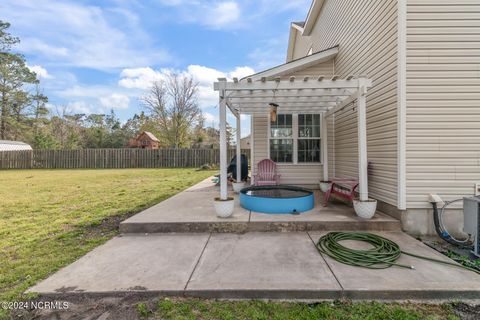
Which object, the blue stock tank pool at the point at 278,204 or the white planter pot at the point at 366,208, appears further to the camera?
Answer: the blue stock tank pool at the point at 278,204

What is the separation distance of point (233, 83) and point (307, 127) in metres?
3.59

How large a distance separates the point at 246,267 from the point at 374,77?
415 centimetres

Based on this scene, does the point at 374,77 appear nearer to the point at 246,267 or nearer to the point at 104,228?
the point at 246,267

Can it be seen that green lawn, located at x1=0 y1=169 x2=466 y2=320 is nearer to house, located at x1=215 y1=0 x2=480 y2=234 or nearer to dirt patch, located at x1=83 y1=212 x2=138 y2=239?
dirt patch, located at x1=83 y1=212 x2=138 y2=239

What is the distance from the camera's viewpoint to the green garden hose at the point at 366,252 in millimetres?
2619

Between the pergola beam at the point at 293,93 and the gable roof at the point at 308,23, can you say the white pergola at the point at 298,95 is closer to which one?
the pergola beam at the point at 293,93

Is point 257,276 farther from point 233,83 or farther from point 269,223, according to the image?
point 233,83

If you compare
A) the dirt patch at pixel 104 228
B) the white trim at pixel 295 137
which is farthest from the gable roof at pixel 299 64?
the dirt patch at pixel 104 228

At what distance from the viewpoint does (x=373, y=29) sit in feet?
14.4

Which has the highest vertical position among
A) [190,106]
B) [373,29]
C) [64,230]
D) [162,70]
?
[162,70]

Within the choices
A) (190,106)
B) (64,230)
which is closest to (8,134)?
(190,106)

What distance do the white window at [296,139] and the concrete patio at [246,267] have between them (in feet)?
9.81

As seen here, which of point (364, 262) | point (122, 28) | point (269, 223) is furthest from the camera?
point (122, 28)

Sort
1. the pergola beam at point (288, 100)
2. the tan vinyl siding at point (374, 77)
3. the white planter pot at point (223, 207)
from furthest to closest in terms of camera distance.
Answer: the pergola beam at point (288, 100)
the white planter pot at point (223, 207)
the tan vinyl siding at point (374, 77)
